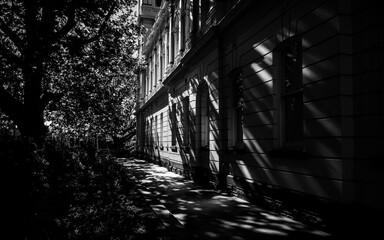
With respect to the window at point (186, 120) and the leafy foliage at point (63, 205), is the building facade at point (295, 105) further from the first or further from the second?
the leafy foliage at point (63, 205)

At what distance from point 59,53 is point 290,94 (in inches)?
378

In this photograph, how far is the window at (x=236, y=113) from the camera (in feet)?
30.9

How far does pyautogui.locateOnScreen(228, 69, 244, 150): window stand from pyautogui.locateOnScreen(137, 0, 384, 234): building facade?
0.11 feet

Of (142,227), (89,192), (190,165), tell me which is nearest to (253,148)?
(142,227)

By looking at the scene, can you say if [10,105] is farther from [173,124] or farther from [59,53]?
[173,124]

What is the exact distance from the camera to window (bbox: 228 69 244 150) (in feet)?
30.9

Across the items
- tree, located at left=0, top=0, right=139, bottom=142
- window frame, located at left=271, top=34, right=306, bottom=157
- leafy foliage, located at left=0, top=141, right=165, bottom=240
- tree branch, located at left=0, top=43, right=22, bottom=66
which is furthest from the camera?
tree branch, located at left=0, top=43, right=22, bottom=66

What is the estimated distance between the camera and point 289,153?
6141 millimetres

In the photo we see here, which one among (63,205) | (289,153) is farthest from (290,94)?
(63,205)

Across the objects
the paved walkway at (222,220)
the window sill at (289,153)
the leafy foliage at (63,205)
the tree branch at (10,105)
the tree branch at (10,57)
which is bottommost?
the paved walkway at (222,220)

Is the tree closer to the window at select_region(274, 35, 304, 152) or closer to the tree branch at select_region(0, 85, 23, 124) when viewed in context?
the tree branch at select_region(0, 85, 23, 124)

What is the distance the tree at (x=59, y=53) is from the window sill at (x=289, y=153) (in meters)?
8.25

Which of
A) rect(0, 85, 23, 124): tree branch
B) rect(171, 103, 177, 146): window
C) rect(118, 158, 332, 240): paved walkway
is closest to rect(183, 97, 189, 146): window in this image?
rect(171, 103, 177, 146): window

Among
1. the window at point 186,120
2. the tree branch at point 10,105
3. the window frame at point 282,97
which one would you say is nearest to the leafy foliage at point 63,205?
the window frame at point 282,97
